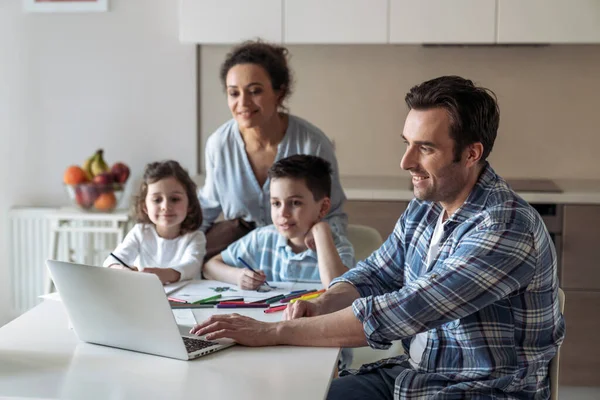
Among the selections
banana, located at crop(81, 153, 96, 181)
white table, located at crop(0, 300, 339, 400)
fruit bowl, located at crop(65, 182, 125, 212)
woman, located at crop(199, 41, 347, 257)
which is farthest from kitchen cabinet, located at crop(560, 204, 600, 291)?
white table, located at crop(0, 300, 339, 400)

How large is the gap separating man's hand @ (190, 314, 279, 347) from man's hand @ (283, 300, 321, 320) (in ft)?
0.48

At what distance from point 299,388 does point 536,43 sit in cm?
282

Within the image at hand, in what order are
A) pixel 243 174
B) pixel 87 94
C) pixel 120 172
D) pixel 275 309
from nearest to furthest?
pixel 275 309
pixel 243 174
pixel 120 172
pixel 87 94

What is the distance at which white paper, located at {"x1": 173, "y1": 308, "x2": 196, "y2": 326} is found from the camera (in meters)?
1.81

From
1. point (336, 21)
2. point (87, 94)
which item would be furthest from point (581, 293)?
point (87, 94)

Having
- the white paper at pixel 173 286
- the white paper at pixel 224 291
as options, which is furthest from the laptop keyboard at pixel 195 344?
the white paper at pixel 173 286

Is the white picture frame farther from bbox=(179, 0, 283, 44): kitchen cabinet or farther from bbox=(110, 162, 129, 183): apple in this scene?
bbox=(110, 162, 129, 183): apple

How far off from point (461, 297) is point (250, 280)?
2.37 ft

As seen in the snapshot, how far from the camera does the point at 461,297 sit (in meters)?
1.62

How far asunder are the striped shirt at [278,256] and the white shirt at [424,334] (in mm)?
585

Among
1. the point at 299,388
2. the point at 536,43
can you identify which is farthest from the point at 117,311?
the point at 536,43

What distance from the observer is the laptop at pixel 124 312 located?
5.06 ft

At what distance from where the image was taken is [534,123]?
4145 mm

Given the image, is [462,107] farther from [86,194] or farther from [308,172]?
[86,194]
